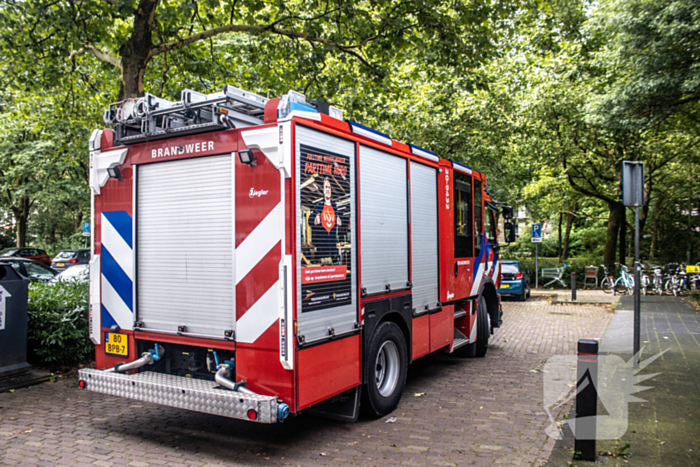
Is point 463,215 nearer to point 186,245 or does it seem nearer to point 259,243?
point 259,243

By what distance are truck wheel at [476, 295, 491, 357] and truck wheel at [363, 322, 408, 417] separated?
2.91m

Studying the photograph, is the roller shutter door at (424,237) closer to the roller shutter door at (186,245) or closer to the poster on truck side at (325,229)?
the poster on truck side at (325,229)

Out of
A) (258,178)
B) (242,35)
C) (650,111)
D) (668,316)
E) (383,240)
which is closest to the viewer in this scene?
(258,178)

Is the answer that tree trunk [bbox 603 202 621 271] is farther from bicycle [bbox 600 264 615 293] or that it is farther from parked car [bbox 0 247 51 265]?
parked car [bbox 0 247 51 265]

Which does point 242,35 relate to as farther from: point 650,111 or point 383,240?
point 383,240

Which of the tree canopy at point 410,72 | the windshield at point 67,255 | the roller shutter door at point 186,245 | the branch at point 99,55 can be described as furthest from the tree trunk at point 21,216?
the roller shutter door at point 186,245

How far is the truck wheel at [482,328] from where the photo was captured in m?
8.46

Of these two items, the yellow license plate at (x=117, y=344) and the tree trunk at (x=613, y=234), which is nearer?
the yellow license plate at (x=117, y=344)

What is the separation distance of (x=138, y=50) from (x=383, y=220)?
Result: 5378mm

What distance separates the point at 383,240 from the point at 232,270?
1.76 meters

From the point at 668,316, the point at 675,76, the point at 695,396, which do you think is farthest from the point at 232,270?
the point at 668,316

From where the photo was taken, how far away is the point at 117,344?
16.8ft

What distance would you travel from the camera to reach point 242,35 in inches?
614

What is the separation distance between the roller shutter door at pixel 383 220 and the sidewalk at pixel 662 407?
7.51 ft
